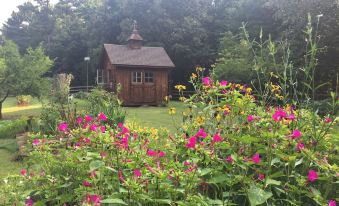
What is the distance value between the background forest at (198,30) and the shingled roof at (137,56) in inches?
147

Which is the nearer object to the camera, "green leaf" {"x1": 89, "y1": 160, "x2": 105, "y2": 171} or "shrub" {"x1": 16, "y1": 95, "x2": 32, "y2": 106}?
"green leaf" {"x1": 89, "y1": 160, "x2": 105, "y2": 171}

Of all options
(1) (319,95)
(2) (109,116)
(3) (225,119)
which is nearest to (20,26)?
(1) (319,95)

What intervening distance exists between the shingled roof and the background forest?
372 centimetres

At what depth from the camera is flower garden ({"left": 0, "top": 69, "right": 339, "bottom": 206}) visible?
2221mm

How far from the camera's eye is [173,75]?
29781mm

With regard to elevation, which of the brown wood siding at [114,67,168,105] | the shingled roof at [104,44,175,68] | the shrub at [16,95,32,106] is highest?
the shingled roof at [104,44,175,68]

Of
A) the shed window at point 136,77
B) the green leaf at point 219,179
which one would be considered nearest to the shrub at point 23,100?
the shed window at point 136,77

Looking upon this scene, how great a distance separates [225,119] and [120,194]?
148cm

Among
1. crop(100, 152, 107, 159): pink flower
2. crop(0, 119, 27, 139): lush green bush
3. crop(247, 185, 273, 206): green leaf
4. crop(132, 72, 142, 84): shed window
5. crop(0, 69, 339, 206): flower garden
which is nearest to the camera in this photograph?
crop(247, 185, 273, 206): green leaf

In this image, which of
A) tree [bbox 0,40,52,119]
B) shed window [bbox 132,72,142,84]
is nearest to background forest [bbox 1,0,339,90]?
shed window [bbox 132,72,142,84]

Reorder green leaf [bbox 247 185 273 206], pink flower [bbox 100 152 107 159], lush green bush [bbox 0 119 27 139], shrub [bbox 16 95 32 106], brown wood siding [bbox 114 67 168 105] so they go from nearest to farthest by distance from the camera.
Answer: green leaf [bbox 247 185 273 206] → pink flower [bbox 100 152 107 159] → lush green bush [bbox 0 119 27 139] → brown wood siding [bbox 114 67 168 105] → shrub [bbox 16 95 32 106]

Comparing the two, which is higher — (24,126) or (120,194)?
(120,194)

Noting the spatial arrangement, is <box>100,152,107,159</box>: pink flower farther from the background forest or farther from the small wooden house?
the small wooden house

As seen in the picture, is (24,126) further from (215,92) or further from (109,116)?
(215,92)
